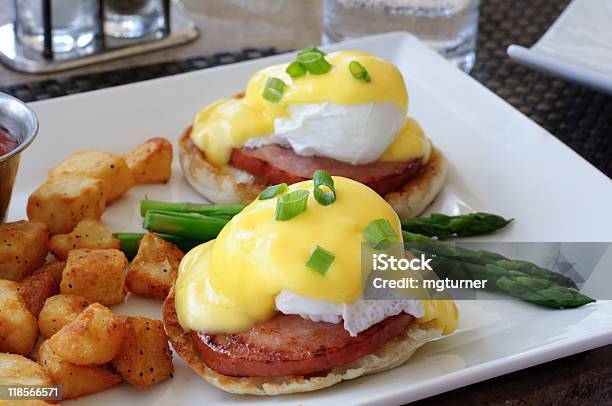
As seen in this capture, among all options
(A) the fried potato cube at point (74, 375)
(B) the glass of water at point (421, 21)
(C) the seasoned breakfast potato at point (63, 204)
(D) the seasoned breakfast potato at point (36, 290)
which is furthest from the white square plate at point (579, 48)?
(A) the fried potato cube at point (74, 375)

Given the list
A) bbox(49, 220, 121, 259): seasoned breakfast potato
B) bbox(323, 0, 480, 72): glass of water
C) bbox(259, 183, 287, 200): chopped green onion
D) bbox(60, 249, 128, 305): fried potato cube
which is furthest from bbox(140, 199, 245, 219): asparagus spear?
bbox(323, 0, 480, 72): glass of water

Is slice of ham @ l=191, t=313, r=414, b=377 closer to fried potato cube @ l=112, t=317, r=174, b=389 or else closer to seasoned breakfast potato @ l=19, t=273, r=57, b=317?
fried potato cube @ l=112, t=317, r=174, b=389

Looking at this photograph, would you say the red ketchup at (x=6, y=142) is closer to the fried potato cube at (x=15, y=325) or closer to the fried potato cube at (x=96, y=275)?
the fried potato cube at (x=96, y=275)

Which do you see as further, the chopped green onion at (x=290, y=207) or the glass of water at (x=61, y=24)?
the glass of water at (x=61, y=24)

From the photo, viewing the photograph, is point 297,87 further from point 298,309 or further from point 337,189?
point 298,309

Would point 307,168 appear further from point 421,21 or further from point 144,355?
point 421,21

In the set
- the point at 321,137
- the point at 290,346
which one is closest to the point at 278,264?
the point at 290,346

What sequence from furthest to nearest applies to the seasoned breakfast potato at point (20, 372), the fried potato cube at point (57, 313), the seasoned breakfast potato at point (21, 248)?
the seasoned breakfast potato at point (21, 248) < the fried potato cube at point (57, 313) < the seasoned breakfast potato at point (20, 372)
